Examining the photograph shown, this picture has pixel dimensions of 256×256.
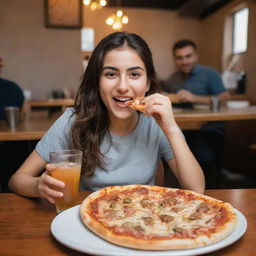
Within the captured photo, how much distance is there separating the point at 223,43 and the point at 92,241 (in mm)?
7786

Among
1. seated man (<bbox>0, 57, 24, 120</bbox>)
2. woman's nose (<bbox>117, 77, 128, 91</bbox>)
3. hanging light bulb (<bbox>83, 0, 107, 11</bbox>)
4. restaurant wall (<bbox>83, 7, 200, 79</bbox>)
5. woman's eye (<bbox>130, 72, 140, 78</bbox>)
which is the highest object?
restaurant wall (<bbox>83, 7, 200, 79</bbox>)

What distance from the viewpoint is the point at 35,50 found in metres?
5.81

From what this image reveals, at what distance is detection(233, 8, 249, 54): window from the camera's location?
6832 mm

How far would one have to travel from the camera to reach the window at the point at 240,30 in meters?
6.83

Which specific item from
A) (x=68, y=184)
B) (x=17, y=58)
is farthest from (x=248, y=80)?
(x=68, y=184)

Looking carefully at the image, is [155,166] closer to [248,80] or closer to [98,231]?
[98,231]

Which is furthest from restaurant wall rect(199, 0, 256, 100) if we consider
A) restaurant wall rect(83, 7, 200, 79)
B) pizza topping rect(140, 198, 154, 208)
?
pizza topping rect(140, 198, 154, 208)

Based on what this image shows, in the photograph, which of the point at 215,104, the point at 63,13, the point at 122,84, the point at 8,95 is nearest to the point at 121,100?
the point at 122,84

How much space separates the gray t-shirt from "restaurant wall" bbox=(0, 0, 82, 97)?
175 inches

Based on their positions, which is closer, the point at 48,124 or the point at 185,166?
the point at 185,166

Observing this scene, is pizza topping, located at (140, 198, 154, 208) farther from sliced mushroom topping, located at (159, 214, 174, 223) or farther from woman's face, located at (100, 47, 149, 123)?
woman's face, located at (100, 47, 149, 123)

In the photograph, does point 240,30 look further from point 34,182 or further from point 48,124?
point 34,182

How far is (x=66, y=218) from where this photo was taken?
1001 mm

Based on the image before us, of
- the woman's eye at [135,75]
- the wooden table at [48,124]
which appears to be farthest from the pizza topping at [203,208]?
the wooden table at [48,124]
